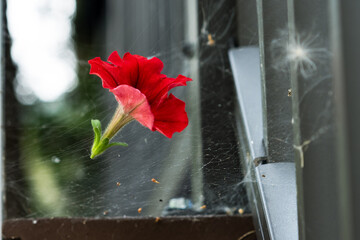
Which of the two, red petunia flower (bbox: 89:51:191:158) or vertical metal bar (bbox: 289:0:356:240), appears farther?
red petunia flower (bbox: 89:51:191:158)

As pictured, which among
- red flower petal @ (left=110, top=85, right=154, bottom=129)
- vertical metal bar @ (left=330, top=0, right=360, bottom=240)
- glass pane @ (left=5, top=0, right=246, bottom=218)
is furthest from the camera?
glass pane @ (left=5, top=0, right=246, bottom=218)

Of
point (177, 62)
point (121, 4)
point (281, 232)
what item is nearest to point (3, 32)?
point (121, 4)

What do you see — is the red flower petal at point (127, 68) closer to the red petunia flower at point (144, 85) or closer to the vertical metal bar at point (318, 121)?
the red petunia flower at point (144, 85)

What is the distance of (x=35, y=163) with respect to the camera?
0.95 m

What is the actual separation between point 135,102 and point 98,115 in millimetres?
249

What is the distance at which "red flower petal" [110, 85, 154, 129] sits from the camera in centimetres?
51

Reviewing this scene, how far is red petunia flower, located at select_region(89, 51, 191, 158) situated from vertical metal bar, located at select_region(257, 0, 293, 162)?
137 mm

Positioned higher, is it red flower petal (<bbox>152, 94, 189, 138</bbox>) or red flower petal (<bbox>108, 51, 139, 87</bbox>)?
red flower petal (<bbox>108, 51, 139, 87</bbox>)

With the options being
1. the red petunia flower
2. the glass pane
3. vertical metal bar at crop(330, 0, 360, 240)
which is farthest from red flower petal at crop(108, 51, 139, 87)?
vertical metal bar at crop(330, 0, 360, 240)

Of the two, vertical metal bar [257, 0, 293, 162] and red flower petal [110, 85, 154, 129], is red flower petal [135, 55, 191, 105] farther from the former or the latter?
vertical metal bar [257, 0, 293, 162]

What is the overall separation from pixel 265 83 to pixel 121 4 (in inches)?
31.9

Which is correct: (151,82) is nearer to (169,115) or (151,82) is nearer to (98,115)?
(169,115)

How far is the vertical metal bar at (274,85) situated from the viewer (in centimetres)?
59

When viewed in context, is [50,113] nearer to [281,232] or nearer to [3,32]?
[3,32]
